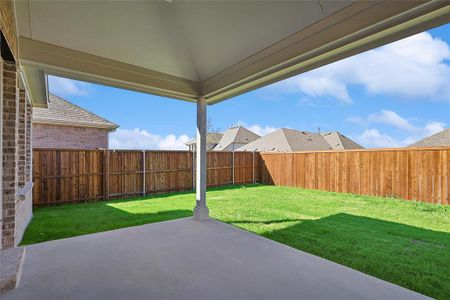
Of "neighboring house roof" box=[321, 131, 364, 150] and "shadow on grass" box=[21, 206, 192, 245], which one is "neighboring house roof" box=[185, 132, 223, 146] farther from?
"shadow on grass" box=[21, 206, 192, 245]

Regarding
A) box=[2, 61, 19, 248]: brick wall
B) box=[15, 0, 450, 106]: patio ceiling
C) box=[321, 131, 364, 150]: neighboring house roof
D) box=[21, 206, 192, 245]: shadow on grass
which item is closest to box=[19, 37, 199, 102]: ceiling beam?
box=[15, 0, 450, 106]: patio ceiling

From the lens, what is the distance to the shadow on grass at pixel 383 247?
271 cm

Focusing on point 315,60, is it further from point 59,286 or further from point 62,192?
point 62,192

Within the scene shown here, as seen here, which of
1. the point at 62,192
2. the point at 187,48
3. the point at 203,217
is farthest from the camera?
the point at 62,192

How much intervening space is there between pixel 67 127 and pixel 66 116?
419mm

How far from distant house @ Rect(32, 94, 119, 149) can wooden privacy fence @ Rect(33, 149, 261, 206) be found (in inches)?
109

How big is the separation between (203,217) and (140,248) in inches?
64.5

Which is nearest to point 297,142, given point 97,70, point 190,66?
point 190,66

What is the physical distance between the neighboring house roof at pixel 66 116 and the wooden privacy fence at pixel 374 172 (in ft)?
25.6

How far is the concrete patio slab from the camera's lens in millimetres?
2275

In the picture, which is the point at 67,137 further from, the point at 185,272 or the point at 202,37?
the point at 185,272

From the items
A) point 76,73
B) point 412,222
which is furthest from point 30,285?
point 412,222

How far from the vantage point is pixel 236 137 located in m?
24.4

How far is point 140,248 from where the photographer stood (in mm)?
3383
